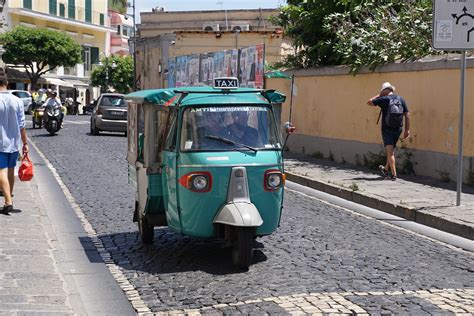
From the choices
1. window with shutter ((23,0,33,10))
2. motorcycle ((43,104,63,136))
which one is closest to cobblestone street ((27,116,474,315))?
motorcycle ((43,104,63,136))

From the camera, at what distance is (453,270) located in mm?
7816

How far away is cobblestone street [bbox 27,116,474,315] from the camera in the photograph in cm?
640

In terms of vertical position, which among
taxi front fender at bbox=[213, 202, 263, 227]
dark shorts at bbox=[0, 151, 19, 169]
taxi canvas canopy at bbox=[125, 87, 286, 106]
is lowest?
taxi front fender at bbox=[213, 202, 263, 227]

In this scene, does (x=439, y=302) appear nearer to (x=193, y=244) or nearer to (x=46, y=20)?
(x=193, y=244)

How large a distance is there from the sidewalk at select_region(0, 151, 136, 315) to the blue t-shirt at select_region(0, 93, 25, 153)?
2.90 ft

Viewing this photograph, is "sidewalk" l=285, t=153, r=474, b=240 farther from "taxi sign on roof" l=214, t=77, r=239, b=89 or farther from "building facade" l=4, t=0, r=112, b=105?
"building facade" l=4, t=0, r=112, b=105

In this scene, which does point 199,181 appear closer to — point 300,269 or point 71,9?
point 300,269

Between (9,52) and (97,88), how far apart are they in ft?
50.7

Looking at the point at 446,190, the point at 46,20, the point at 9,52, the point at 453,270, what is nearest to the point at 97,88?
the point at 46,20

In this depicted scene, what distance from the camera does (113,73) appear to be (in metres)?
77.6

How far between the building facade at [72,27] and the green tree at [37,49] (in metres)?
1.10

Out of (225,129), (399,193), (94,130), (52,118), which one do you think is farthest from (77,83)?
(225,129)

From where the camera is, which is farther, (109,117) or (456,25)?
(109,117)

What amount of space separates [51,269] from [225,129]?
2072 mm
